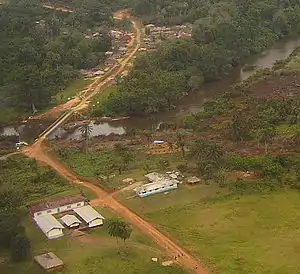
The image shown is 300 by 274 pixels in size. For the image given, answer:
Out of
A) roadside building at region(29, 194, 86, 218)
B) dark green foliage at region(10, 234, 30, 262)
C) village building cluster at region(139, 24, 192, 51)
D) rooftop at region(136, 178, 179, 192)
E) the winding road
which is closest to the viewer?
dark green foliage at region(10, 234, 30, 262)

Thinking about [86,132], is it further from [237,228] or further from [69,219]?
[237,228]

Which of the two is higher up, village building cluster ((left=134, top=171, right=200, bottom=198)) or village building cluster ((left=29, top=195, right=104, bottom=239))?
village building cluster ((left=29, top=195, right=104, bottom=239))

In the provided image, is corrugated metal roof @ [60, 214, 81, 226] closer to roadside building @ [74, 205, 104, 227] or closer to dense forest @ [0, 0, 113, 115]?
roadside building @ [74, 205, 104, 227]

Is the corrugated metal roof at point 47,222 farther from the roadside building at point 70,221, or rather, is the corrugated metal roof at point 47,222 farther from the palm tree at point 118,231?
the palm tree at point 118,231

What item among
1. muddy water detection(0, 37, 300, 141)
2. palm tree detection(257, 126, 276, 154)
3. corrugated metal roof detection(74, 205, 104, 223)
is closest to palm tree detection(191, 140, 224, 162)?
palm tree detection(257, 126, 276, 154)

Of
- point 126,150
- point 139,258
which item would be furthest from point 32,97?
point 139,258

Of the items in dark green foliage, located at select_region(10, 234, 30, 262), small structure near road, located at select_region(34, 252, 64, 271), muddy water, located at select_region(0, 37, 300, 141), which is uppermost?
dark green foliage, located at select_region(10, 234, 30, 262)

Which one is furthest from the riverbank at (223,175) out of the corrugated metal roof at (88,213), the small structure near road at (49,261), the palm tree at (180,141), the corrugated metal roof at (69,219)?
the small structure near road at (49,261)
